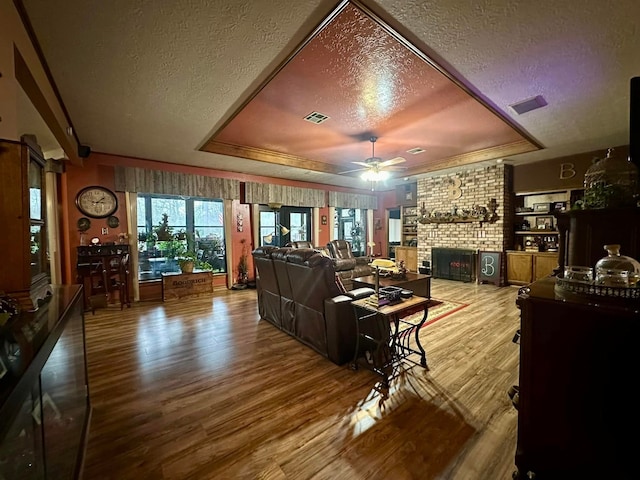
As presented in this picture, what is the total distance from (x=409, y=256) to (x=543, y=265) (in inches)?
129

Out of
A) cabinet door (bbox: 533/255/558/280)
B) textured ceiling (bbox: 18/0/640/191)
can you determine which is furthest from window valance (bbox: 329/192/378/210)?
cabinet door (bbox: 533/255/558/280)

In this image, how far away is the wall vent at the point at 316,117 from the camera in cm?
363

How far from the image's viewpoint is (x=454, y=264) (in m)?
6.92

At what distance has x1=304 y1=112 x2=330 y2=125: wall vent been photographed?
143 inches

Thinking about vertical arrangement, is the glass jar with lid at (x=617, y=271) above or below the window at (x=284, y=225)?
below

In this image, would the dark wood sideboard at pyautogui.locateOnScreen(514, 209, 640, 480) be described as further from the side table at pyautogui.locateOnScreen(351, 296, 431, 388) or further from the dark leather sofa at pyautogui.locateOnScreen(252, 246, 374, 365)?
the dark leather sofa at pyautogui.locateOnScreen(252, 246, 374, 365)

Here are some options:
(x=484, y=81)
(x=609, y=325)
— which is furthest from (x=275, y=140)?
(x=609, y=325)

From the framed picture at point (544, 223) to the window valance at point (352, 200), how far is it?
4.56 meters

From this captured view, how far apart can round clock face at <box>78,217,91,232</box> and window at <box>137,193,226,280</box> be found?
753 millimetres

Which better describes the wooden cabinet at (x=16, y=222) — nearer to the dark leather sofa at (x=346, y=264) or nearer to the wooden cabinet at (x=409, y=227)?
the dark leather sofa at (x=346, y=264)

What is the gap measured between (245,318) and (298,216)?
13.4 feet

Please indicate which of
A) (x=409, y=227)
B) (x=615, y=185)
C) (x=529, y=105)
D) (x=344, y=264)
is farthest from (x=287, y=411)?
(x=409, y=227)

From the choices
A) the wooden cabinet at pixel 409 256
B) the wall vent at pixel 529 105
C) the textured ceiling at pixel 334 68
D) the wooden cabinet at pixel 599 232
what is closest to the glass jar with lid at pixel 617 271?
the wooden cabinet at pixel 599 232

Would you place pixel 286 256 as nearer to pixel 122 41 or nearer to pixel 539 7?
pixel 122 41
